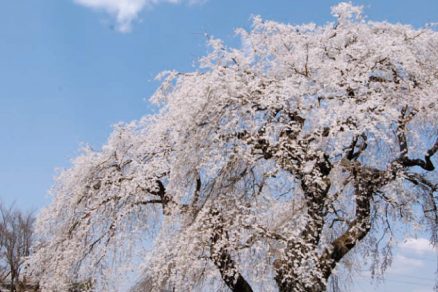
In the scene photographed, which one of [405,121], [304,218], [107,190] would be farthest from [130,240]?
[405,121]

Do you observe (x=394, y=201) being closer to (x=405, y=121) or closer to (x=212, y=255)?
(x=405, y=121)

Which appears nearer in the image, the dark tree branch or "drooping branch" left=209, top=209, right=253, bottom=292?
"drooping branch" left=209, top=209, right=253, bottom=292

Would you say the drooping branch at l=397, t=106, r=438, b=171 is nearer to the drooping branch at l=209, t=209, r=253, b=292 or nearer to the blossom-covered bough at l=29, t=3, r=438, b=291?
the blossom-covered bough at l=29, t=3, r=438, b=291

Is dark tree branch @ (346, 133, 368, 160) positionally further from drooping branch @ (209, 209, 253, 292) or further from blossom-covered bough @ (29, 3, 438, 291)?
drooping branch @ (209, 209, 253, 292)

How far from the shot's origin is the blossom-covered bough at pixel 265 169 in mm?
9133

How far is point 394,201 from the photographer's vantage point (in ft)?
33.0

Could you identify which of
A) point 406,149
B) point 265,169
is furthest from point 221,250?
point 406,149

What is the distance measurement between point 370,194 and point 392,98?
1905 millimetres

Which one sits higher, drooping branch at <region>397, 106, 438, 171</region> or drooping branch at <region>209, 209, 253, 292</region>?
drooping branch at <region>397, 106, 438, 171</region>

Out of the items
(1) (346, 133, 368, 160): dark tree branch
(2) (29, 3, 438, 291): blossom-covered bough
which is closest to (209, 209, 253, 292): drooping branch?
(2) (29, 3, 438, 291): blossom-covered bough

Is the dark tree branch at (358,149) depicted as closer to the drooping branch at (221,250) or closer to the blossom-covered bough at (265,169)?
the blossom-covered bough at (265,169)

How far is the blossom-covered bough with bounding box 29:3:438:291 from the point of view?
9133 mm

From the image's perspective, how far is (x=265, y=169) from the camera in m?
9.55

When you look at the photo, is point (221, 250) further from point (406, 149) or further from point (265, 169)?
point (406, 149)
